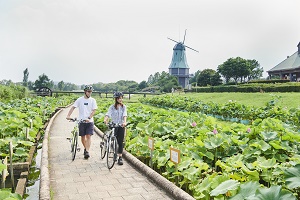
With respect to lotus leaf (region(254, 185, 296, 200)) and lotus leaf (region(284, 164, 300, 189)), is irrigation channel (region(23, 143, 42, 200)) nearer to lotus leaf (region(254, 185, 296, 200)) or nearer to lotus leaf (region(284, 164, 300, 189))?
lotus leaf (region(254, 185, 296, 200))

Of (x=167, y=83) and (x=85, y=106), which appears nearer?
(x=85, y=106)

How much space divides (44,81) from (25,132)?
53.6 meters

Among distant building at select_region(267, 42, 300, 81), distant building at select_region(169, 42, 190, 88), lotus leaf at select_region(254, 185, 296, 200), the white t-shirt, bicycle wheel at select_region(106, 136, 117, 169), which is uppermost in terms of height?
distant building at select_region(169, 42, 190, 88)

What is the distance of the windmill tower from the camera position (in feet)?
262

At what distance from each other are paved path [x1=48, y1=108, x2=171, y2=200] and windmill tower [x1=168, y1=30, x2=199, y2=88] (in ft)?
242

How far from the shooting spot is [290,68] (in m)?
34.0

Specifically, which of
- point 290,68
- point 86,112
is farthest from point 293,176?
point 290,68

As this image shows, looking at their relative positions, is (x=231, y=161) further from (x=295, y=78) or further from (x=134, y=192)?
(x=295, y=78)

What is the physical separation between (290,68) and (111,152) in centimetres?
3217

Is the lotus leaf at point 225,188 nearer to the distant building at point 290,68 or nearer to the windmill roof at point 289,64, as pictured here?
the distant building at point 290,68

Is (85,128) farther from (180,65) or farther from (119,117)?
(180,65)

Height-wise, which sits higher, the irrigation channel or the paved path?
the paved path

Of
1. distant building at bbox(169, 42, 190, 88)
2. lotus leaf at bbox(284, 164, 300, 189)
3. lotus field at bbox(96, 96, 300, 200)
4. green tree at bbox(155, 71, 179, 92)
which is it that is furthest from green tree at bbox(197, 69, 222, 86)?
lotus leaf at bbox(284, 164, 300, 189)

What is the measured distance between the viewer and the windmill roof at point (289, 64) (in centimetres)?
3427
